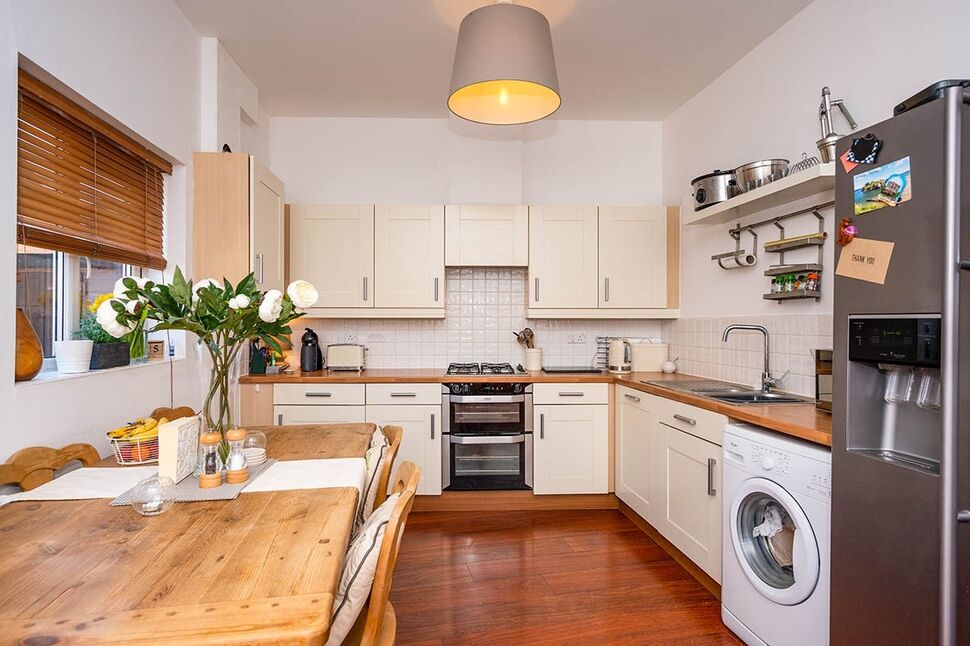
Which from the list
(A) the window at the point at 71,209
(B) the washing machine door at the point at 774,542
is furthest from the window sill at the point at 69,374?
(B) the washing machine door at the point at 774,542

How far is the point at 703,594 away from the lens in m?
2.48

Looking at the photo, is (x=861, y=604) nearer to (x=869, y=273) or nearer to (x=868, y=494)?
(x=868, y=494)

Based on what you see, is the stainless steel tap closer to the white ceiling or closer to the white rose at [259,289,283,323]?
the white ceiling

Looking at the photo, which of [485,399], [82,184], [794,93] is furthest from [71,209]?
[794,93]

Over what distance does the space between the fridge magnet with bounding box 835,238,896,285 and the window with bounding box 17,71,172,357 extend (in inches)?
102

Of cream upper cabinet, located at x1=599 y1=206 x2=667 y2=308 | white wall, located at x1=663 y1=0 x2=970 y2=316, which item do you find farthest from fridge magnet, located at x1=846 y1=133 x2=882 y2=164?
cream upper cabinet, located at x1=599 y1=206 x2=667 y2=308

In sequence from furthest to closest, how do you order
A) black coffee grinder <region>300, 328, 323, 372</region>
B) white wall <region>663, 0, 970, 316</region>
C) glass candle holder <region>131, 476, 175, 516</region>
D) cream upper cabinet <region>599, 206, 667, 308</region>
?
cream upper cabinet <region>599, 206, 667, 308</region>, black coffee grinder <region>300, 328, 323, 372</region>, white wall <region>663, 0, 970, 316</region>, glass candle holder <region>131, 476, 175, 516</region>

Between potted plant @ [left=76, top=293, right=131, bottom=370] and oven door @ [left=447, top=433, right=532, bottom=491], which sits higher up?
potted plant @ [left=76, top=293, right=131, bottom=370]

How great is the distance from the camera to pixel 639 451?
3.19 meters

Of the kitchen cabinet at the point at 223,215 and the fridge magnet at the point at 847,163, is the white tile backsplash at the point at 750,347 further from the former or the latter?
the kitchen cabinet at the point at 223,215

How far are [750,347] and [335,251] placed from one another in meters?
2.75

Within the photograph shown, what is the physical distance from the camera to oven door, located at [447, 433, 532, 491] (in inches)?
139

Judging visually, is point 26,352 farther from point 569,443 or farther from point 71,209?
point 569,443

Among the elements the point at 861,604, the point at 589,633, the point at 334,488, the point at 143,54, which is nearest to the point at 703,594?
the point at 589,633
